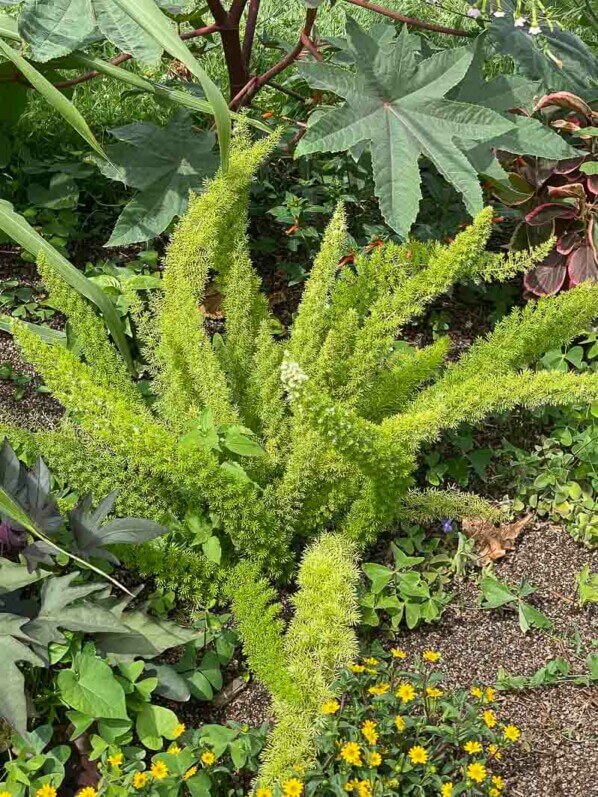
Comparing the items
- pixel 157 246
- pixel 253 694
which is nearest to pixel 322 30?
pixel 157 246

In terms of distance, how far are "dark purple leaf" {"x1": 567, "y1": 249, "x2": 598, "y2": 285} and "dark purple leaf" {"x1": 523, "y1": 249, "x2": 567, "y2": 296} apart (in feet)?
0.11

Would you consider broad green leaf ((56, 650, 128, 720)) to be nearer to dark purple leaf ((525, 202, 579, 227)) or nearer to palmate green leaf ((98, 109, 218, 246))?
palmate green leaf ((98, 109, 218, 246))

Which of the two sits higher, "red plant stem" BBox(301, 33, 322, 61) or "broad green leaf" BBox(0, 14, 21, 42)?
"broad green leaf" BBox(0, 14, 21, 42)

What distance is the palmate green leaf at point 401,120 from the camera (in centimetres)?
193

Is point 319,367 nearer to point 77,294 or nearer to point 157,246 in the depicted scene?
point 77,294

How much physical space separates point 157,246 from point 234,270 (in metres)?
0.69

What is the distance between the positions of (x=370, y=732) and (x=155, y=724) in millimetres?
356

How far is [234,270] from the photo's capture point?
1.89 metres

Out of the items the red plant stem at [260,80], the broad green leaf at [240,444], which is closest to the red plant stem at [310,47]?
the red plant stem at [260,80]

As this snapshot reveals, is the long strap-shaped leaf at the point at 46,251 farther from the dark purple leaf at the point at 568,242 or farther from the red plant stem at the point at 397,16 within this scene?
the dark purple leaf at the point at 568,242

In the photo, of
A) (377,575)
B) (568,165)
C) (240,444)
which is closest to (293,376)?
(240,444)

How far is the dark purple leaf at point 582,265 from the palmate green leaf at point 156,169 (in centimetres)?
90

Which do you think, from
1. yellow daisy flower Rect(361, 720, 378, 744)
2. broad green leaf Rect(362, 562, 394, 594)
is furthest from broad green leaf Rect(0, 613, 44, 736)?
broad green leaf Rect(362, 562, 394, 594)

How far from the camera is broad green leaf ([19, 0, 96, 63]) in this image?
1.85 metres
